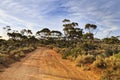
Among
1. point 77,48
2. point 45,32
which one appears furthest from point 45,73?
point 45,32

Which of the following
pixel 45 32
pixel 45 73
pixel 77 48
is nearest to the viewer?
pixel 45 73

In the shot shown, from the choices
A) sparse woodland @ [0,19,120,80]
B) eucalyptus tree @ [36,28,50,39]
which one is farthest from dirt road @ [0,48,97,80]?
eucalyptus tree @ [36,28,50,39]

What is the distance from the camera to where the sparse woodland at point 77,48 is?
1521cm

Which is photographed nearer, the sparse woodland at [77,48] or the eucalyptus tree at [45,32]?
the sparse woodland at [77,48]

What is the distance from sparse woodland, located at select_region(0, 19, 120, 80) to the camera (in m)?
15.2

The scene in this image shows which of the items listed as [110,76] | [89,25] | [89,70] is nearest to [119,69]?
[110,76]

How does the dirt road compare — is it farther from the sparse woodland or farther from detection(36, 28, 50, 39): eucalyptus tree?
detection(36, 28, 50, 39): eucalyptus tree

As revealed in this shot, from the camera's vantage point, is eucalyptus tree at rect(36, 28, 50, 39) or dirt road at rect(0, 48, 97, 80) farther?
eucalyptus tree at rect(36, 28, 50, 39)

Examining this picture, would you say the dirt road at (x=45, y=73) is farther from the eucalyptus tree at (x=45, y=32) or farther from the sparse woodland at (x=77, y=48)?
the eucalyptus tree at (x=45, y=32)

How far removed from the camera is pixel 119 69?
44.4 ft

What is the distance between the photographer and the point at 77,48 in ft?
91.7

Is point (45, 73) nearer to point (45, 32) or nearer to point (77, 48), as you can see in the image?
point (77, 48)

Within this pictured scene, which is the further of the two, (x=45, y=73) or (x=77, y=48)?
(x=77, y=48)

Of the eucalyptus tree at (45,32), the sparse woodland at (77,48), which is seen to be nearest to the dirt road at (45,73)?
the sparse woodland at (77,48)
